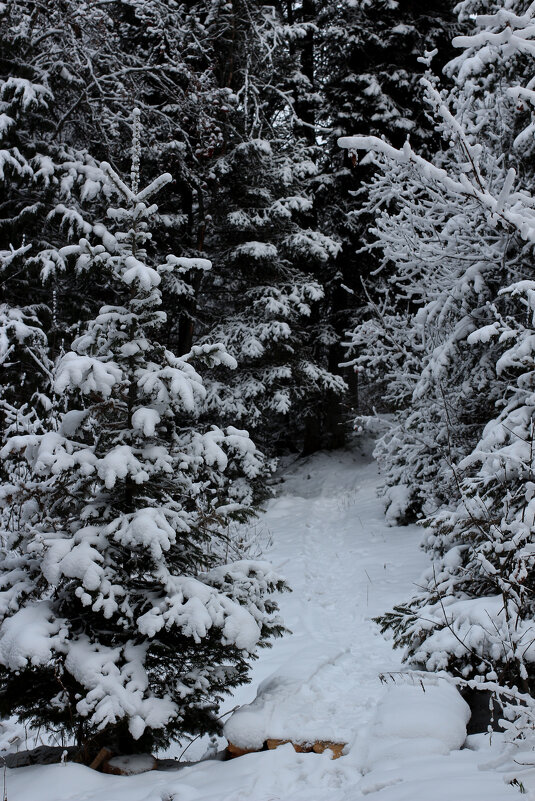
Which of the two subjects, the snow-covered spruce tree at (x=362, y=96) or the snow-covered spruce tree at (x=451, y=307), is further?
the snow-covered spruce tree at (x=362, y=96)

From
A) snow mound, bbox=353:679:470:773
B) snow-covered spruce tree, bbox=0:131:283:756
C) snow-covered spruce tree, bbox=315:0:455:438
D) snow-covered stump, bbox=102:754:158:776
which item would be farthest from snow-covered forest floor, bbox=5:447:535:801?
snow-covered spruce tree, bbox=315:0:455:438

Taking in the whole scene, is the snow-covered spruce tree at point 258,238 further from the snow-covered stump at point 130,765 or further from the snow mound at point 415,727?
the snow mound at point 415,727

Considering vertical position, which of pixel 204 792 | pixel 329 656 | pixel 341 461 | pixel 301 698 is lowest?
pixel 341 461

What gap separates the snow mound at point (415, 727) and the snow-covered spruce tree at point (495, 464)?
18 cm

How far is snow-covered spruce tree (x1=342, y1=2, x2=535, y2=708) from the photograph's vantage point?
3312mm

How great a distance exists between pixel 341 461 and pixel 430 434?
27.7 ft

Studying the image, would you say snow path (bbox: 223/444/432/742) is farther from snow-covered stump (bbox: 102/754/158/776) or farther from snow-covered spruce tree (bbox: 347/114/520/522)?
snow-covered spruce tree (bbox: 347/114/520/522)

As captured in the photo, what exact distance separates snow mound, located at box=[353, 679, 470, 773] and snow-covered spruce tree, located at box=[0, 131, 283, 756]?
0.89 meters

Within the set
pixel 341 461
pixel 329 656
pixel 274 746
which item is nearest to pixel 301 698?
pixel 274 746

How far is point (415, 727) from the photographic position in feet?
10.4

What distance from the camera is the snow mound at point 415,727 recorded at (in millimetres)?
3041

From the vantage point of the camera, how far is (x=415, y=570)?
7.96 metres

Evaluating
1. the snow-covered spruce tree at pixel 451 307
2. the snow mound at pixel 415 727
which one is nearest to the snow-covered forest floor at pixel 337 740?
the snow mound at pixel 415 727

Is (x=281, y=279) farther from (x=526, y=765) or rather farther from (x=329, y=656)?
(x=526, y=765)
